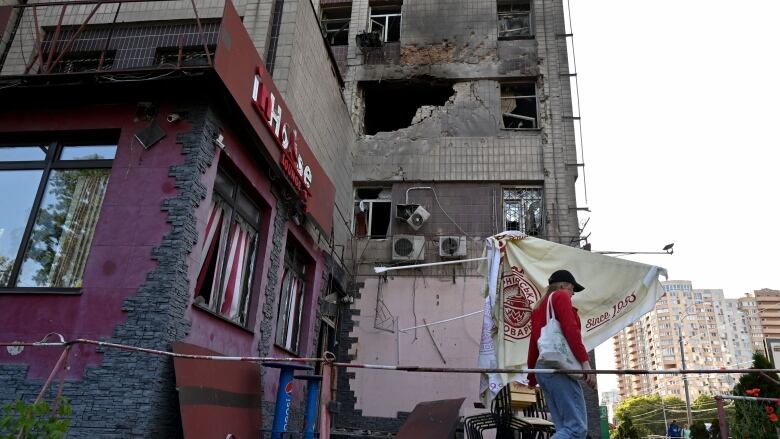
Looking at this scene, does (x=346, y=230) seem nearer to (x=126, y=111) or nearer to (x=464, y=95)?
(x=464, y=95)

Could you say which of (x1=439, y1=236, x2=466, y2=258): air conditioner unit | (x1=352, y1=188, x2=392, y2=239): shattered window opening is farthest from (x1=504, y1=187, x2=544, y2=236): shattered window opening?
(x1=352, y1=188, x2=392, y2=239): shattered window opening

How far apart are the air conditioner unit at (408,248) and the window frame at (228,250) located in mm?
4953

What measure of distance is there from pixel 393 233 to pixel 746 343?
120 metres

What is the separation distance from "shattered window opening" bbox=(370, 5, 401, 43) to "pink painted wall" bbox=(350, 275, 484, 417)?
8204mm

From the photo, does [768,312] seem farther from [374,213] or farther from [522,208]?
[374,213]

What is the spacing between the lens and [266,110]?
302 inches

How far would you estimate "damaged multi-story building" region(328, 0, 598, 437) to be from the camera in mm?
12344

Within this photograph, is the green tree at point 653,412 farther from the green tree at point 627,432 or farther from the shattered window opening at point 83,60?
the shattered window opening at point 83,60

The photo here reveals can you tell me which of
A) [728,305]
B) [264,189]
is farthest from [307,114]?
[728,305]

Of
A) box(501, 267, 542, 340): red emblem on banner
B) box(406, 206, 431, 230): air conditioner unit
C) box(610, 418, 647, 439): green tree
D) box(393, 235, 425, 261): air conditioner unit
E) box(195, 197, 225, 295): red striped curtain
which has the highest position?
box(406, 206, 431, 230): air conditioner unit

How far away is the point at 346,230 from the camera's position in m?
13.6

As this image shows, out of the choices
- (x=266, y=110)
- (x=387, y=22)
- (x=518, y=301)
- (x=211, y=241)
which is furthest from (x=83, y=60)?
(x=518, y=301)

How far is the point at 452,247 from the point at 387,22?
27.2ft

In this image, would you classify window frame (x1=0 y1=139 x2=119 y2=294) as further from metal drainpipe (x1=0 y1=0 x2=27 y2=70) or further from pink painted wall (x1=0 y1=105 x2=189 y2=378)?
metal drainpipe (x1=0 y1=0 x2=27 y2=70)
